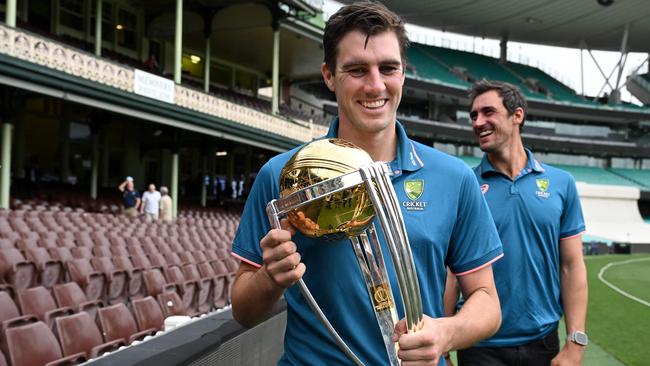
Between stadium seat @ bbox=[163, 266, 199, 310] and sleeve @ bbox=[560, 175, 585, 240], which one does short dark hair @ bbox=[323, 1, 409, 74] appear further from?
stadium seat @ bbox=[163, 266, 199, 310]

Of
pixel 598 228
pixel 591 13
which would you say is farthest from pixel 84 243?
pixel 591 13

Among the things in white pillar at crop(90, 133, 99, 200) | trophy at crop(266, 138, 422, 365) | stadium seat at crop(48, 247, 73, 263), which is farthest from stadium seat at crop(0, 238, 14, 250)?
white pillar at crop(90, 133, 99, 200)

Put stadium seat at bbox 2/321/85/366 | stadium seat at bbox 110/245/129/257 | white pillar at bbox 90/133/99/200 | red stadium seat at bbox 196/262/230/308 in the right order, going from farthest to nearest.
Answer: white pillar at bbox 90/133/99/200
stadium seat at bbox 110/245/129/257
red stadium seat at bbox 196/262/230/308
stadium seat at bbox 2/321/85/366

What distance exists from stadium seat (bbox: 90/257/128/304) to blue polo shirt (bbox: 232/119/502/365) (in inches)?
240

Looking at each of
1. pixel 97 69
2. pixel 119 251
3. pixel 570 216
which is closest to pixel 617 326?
pixel 570 216

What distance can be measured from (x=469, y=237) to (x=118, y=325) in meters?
4.07

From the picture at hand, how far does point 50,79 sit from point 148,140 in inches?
495

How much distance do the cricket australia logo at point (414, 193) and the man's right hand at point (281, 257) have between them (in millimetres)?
445

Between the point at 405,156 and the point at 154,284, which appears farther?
the point at 154,284

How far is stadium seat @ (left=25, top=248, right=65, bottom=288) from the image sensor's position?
7.36 meters

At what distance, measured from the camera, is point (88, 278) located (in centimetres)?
712

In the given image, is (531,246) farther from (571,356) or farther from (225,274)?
(225,274)

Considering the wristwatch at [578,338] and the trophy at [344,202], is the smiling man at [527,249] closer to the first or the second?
the wristwatch at [578,338]

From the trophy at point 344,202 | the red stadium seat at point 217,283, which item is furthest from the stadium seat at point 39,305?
the trophy at point 344,202
